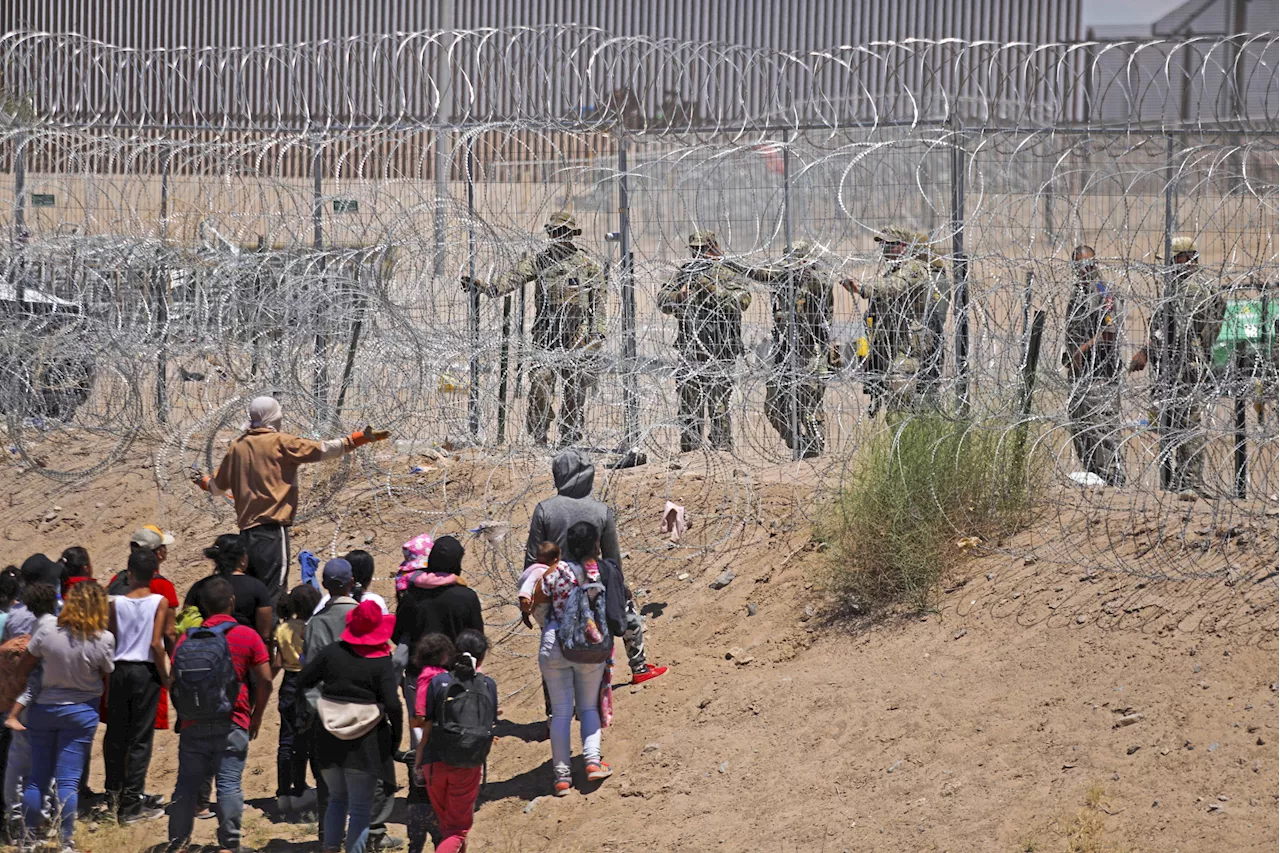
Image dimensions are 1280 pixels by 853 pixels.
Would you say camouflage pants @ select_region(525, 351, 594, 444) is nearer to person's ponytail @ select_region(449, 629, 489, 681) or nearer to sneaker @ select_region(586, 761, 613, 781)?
sneaker @ select_region(586, 761, 613, 781)

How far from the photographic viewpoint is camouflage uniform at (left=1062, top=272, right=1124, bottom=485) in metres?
7.75

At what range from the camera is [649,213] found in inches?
455

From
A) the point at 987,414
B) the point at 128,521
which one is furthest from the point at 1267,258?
the point at 128,521

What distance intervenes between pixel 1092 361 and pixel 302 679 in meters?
4.10

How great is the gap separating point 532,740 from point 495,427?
357 centimetres

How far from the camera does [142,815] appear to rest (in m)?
6.72

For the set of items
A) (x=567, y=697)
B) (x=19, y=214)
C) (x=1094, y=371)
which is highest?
(x=19, y=214)

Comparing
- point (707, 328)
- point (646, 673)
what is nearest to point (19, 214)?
point (707, 328)

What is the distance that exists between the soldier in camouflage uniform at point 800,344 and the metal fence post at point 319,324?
8.72 ft

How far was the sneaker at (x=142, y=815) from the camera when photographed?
6.63 meters

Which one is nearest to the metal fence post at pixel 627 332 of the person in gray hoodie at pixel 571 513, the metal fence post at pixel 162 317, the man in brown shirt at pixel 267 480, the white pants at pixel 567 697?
the person in gray hoodie at pixel 571 513

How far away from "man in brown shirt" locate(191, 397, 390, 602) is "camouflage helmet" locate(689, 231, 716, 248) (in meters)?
2.69

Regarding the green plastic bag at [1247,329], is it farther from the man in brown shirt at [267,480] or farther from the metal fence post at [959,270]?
the man in brown shirt at [267,480]

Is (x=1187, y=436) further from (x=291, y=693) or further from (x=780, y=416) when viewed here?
(x=291, y=693)
